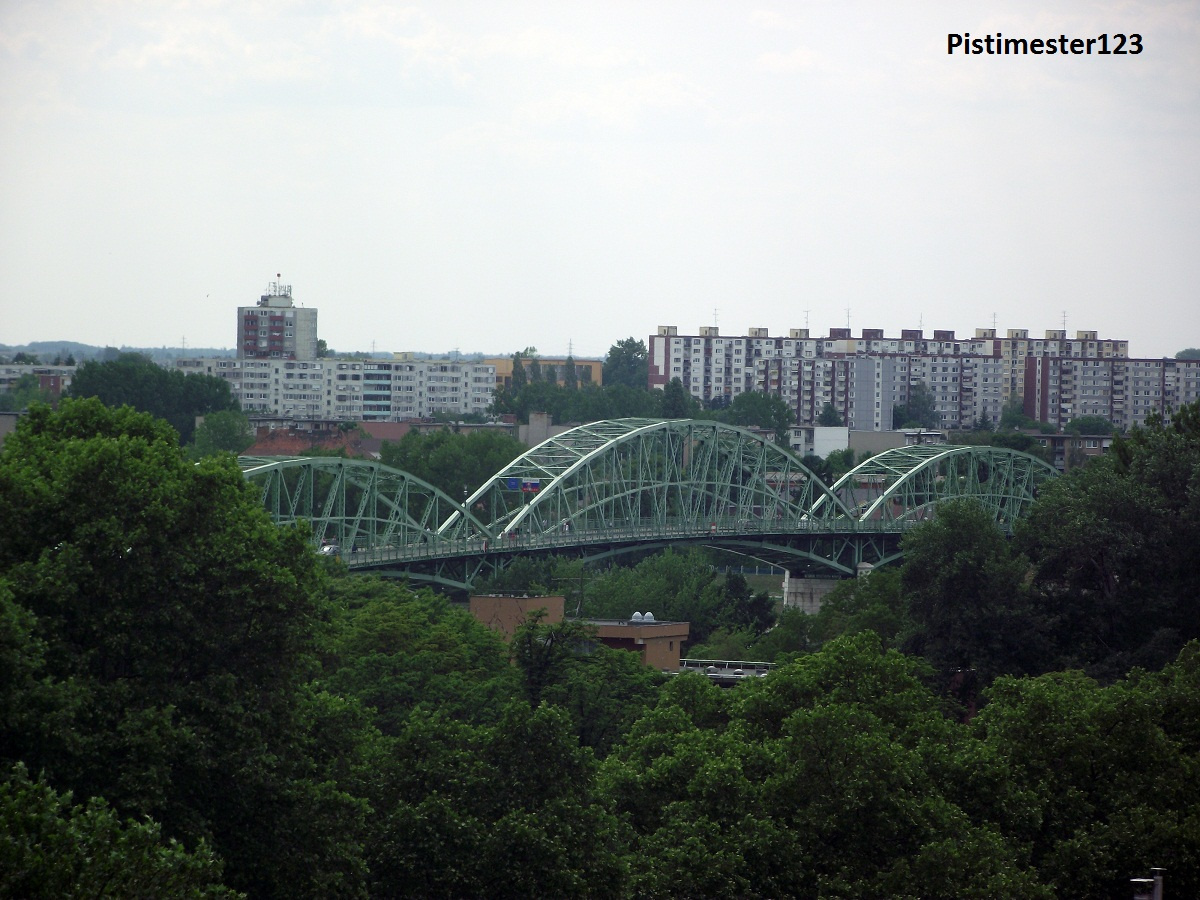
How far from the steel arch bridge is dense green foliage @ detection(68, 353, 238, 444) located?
93.4 feet

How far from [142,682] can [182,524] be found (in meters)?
3.18

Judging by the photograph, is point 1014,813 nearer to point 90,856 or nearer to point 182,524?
point 182,524

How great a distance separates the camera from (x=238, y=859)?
101ft

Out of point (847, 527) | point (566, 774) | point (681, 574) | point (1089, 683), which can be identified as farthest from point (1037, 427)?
point (566, 774)

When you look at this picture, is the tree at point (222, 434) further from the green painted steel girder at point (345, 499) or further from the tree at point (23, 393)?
the tree at point (23, 393)

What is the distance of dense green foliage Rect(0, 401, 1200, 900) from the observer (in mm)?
29297

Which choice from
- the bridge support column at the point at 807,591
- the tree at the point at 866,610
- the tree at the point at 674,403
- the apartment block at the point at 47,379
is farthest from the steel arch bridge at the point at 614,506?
the apartment block at the point at 47,379

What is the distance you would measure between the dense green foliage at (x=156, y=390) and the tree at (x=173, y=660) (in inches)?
4434

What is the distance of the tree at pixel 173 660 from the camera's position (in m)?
29.4

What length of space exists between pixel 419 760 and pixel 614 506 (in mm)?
85447

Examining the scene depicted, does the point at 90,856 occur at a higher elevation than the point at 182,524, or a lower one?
lower

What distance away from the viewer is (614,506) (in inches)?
4707

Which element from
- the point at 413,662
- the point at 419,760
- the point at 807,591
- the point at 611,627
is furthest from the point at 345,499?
the point at 419,760

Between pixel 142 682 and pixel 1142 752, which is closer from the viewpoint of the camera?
pixel 142 682
